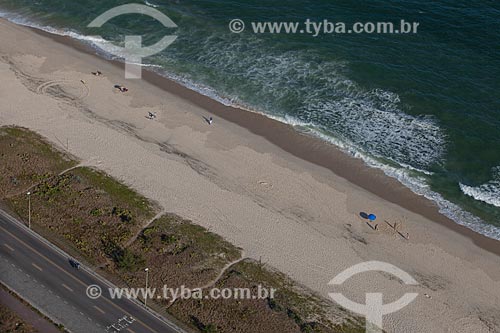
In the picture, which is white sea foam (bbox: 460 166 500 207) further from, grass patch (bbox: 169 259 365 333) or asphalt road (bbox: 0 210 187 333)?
asphalt road (bbox: 0 210 187 333)

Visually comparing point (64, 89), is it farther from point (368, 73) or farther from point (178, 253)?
point (368, 73)

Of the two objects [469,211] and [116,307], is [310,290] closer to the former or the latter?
[116,307]

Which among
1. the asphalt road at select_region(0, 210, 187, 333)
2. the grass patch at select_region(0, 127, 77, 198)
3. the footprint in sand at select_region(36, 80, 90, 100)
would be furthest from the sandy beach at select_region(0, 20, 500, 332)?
the asphalt road at select_region(0, 210, 187, 333)

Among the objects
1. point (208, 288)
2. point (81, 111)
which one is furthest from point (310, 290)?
point (81, 111)

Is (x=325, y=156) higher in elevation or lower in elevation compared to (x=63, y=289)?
higher

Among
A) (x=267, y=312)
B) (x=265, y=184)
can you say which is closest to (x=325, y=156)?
(x=265, y=184)

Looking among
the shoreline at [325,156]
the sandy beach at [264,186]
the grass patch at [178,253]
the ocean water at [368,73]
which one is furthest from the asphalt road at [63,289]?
the ocean water at [368,73]

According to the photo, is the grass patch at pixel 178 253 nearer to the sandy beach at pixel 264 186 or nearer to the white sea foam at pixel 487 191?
the sandy beach at pixel 264 186
